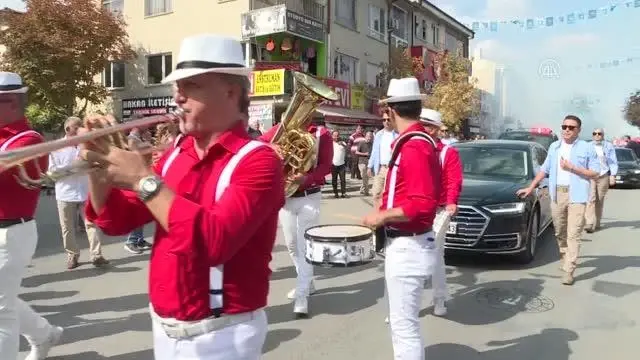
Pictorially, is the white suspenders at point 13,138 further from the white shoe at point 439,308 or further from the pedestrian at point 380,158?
the pedestrian at point 380,158

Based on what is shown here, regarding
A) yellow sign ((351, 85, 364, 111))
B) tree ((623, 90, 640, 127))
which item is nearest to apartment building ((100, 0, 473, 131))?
yellow sign ((351, 85, 364, 111))

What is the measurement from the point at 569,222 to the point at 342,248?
156 inches

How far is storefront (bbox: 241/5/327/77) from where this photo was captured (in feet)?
69.4

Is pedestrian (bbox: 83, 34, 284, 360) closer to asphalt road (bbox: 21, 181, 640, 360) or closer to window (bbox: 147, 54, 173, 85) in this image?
asphalt road (bbox: 21, 181, 640, 360)

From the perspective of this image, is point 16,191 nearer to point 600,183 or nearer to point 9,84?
point 9,84

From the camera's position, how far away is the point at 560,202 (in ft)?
24.0

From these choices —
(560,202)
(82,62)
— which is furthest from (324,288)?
(82,62)

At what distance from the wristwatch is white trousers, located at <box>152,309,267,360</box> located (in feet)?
2.00

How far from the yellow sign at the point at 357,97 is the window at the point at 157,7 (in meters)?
8.92

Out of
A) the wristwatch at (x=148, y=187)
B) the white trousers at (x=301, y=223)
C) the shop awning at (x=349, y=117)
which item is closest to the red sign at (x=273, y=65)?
the shop awning at (x=349, y=117)

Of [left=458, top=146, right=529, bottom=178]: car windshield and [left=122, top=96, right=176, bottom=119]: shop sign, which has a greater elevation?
[left=122, top=96, right=176, bottom=119]: shop sign

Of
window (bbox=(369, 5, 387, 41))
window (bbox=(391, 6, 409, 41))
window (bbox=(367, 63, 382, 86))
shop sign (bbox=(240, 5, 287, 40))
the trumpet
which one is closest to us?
the trumpet

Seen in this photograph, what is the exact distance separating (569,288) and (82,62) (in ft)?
65.4

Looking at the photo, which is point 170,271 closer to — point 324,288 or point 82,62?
point 324,288
